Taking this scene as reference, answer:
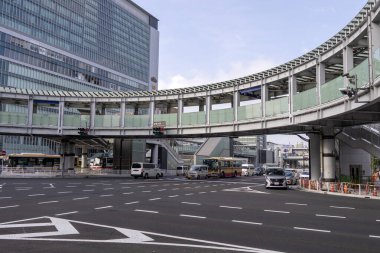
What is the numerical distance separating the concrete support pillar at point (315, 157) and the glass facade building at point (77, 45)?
260 feet

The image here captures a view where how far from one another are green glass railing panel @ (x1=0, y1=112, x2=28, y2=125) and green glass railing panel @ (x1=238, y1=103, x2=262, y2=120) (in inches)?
1054

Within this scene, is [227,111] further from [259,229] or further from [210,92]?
[259,229]

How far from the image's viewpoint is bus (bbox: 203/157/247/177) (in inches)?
2125

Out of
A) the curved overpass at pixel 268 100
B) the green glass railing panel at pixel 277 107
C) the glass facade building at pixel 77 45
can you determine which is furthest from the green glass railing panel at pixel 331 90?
the glass facade building at pixel 77 45

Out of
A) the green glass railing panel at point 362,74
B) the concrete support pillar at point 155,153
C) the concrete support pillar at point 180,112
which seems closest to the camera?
the green glass railing panel at point 362,74

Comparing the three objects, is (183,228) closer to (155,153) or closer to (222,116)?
(222,116)

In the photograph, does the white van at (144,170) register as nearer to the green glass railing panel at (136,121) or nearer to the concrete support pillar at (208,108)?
the green glass railing panel at (136,121)

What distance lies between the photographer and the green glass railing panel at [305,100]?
27.6 metres

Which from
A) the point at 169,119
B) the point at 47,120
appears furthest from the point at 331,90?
the point at 47,120

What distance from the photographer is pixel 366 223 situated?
13.1 meters

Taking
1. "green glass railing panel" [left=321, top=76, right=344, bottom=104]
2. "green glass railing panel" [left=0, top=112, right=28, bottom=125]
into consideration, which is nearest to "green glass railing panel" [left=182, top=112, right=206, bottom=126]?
"green glass railing panel" [left=321, top=76, right=344, bottom=104]

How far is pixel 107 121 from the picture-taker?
46.2 meters

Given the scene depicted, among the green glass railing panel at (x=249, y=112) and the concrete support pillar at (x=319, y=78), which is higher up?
the concrete support pillar at (x=319, y=78)

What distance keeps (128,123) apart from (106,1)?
99.9 meters
